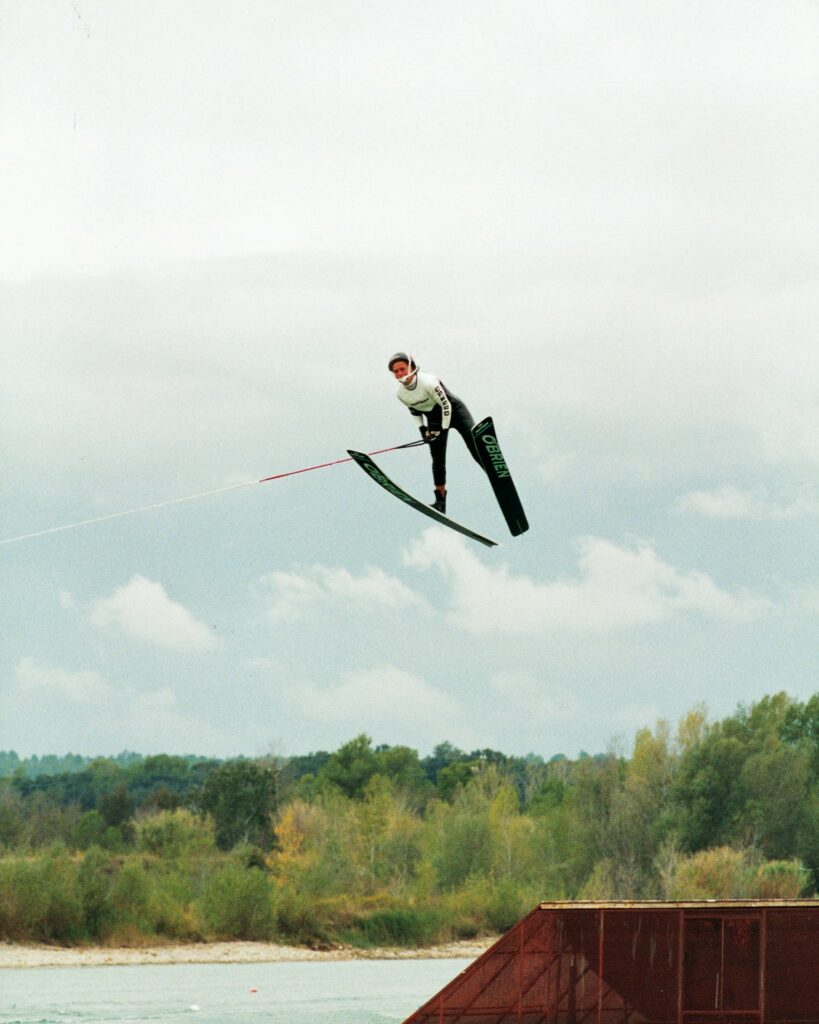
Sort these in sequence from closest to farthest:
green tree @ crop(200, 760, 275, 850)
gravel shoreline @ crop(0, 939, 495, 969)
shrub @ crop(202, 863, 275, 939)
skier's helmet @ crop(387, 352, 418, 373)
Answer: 1. skier's helmet @ crop(387, 352, 418, 373)
2. gravel shoreline @ crop(0, 939, 495, 969)
3. shrub @ crop(202, 863, 275, 939)
4. green tree @ crop(200, 760, 275, 850)

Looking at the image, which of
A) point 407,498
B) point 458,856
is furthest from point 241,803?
point 407,498

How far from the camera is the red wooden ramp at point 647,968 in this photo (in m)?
16.7

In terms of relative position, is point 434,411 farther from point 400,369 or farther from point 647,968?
point 647,968

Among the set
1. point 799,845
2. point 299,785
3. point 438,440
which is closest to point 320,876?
point 299,785

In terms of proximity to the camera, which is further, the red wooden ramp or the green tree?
the green tree

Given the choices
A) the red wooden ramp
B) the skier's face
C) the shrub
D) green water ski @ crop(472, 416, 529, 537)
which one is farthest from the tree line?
the skier's face

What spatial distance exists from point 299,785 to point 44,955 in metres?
17.9

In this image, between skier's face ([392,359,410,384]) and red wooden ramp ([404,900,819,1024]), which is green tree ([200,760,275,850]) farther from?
skier's face ([392,359,410,384])

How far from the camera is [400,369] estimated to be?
41.5 ft

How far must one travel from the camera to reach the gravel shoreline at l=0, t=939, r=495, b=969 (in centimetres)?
4766

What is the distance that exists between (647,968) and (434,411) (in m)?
7.18

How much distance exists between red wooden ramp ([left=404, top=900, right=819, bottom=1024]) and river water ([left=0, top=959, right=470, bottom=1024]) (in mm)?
19912

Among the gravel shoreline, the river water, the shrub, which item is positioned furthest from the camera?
the shrub

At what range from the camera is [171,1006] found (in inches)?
1569
